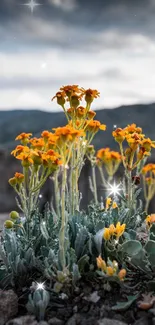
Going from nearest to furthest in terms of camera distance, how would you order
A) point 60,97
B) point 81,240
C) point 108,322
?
point 108,322, point 81,240, point 60,97

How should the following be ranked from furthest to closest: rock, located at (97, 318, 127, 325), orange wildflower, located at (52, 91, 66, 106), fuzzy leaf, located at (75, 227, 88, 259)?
1. orange wildflower, located at (52, 91, 66, 106)
2. fuzzy leaf, located at (75, 227, 88, 259)
3. rock, located at (97, 318, 127, 325)

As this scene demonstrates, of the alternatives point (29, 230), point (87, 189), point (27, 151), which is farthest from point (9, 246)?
point (87, 189)

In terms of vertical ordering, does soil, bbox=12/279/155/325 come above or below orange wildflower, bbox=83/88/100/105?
below

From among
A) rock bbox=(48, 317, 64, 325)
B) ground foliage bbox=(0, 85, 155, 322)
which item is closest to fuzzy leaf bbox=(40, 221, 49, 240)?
ground foliage bbox=(0, 85, 155, 322)

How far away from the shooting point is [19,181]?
2.29 meters

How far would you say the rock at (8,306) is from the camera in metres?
1.96

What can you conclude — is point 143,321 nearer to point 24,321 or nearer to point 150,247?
point 150,247

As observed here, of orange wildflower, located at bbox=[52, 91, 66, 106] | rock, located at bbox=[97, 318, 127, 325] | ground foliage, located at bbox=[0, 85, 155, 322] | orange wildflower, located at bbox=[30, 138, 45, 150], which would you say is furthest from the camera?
orange wildflower, located at bbox=[30, 138, 45, 150]

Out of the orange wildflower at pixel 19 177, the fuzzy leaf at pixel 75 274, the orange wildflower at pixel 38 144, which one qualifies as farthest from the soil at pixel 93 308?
the orange wildflower at pixel 38 144

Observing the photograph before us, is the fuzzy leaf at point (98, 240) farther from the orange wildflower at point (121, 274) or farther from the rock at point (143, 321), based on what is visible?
the rock at point (143, 321)

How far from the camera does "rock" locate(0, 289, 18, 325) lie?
1.96 metres

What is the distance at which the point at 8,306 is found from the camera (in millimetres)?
1971

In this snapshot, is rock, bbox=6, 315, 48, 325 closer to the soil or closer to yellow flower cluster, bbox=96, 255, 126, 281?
the soil

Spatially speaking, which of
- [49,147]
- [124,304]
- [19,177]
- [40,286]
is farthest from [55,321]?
[49,147]
